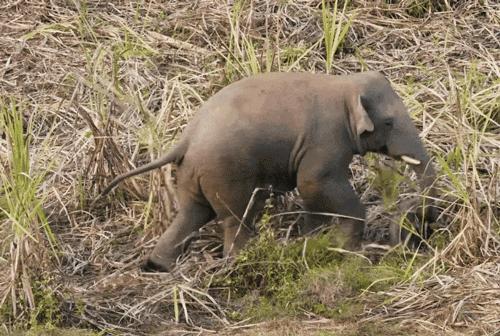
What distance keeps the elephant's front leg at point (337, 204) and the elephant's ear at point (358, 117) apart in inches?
10.3

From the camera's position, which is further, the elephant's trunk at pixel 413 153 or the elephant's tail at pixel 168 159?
the elephant's trunk at pixel 413 153

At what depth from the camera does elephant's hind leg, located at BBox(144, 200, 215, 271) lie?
7.33m

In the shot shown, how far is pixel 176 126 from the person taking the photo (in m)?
8.33

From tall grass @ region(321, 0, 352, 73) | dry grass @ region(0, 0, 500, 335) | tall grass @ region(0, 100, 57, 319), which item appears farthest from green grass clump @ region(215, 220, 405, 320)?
tall grass @ region(321, 0, 352, 73)

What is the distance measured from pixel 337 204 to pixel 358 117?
1.45 feet

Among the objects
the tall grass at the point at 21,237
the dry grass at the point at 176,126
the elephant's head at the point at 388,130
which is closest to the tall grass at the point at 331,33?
the dry grass at the point at 176,126

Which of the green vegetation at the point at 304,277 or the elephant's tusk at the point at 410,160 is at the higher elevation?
the elephant's tusk at the point at 410,160

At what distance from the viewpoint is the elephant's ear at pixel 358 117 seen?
23.6 ft

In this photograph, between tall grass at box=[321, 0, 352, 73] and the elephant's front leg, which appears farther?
tall grass at box=[321, 0, 352, 73]

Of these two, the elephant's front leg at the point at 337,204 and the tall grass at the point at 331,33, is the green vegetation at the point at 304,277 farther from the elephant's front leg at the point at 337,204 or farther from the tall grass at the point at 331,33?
the tall grass at the point at 331,33

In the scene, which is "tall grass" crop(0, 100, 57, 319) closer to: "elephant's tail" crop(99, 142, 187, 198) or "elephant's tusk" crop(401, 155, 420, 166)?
"elephant's tail" crop(99, 142, 187, 198)

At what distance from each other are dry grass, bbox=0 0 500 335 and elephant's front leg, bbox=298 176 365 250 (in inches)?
11.8

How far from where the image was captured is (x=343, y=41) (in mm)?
9570

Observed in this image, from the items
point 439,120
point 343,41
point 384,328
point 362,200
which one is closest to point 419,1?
point 343,41
